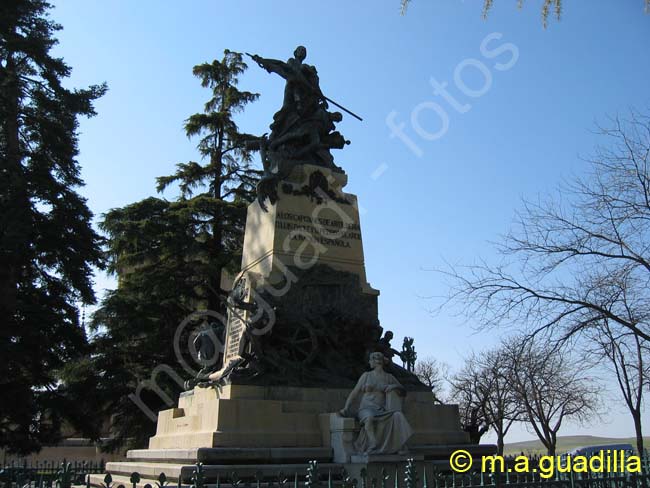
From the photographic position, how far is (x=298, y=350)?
1302 cm

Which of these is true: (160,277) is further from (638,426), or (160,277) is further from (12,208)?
(638,426)

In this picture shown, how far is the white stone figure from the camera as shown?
9.77 metres

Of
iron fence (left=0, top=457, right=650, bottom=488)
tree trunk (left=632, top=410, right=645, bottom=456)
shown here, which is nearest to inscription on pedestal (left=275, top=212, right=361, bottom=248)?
iron fence (left=0, top=457, right=650, bottom=488)

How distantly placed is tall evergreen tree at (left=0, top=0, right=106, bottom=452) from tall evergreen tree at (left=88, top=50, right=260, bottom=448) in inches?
52.3

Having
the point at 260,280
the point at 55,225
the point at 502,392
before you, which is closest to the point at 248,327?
the point at 260,280

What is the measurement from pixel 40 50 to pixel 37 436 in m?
14.4

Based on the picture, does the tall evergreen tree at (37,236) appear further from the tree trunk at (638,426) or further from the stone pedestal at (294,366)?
the tree trunk at (638,426)

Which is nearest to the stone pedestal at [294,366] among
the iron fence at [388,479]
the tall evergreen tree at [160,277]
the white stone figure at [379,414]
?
the white stone figure at [379,414]

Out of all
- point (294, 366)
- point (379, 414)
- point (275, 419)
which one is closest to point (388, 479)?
point (379, 414)

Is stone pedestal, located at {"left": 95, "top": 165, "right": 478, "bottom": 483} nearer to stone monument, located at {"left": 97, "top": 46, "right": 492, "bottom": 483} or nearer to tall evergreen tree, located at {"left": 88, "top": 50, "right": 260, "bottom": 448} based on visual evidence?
stone monument, located at {"left": 97, "top": 46, "right": 492, "bottom": 483}

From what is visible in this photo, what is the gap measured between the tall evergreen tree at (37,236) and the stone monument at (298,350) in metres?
9.55

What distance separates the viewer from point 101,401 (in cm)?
2352

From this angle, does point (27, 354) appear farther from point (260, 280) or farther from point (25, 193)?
point (260, 280)

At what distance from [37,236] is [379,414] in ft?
59.2
